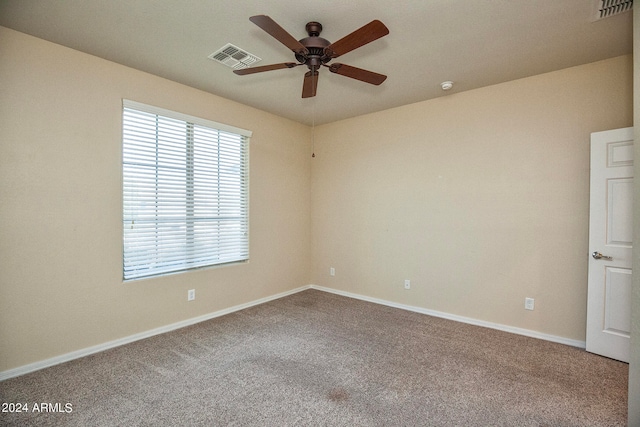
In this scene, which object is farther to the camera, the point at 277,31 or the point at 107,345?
the point at 107,345

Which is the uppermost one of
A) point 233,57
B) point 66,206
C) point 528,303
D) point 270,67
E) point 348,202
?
point 233,57

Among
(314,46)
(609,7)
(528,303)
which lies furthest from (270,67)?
(528,303)

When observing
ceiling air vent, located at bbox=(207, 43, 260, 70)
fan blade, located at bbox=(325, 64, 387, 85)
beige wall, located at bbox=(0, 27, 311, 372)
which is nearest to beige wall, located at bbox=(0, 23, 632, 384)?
beige wall, located at bbox=(0, 27, 311, 372)

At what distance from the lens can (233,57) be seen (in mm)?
2711

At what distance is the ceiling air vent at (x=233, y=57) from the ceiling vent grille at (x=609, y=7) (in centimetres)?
255

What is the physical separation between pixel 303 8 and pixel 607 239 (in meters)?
3.19

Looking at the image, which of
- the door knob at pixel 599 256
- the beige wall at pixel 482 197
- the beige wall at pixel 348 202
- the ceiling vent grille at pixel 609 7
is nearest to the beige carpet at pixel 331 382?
the beige wall at pixel 348 202

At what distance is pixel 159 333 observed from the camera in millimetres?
3160

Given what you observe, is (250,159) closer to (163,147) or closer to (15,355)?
(163,147)

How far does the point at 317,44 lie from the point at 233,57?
1.02 meters

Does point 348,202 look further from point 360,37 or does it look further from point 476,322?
point 360,37

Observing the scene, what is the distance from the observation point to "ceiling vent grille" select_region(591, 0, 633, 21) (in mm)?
1992

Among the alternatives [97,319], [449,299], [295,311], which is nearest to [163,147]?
[97,319]

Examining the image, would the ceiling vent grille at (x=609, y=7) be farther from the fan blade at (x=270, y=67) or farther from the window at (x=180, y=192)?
the window at (x=180, y=192)
